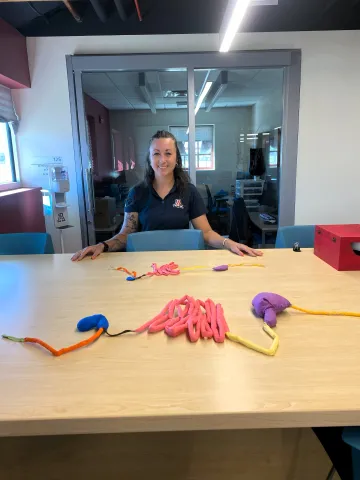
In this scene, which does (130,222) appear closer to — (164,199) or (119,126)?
(164,199)

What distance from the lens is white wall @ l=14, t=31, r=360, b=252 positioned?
335 centimetres

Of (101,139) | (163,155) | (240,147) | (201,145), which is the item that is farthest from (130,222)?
(240,147)

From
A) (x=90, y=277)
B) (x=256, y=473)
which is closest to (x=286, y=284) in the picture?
(x=256, y=473)

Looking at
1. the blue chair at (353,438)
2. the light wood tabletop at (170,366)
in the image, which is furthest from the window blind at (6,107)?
the blue chair at (353,438)

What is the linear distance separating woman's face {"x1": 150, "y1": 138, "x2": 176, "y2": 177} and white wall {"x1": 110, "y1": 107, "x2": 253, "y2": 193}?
6.53 feet

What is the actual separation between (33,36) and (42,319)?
3283 mm

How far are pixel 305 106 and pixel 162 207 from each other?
2.18 metres

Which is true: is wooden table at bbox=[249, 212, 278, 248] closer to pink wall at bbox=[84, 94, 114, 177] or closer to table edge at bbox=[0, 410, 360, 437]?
pink wall at bbox=[84, 94, 114, 177]

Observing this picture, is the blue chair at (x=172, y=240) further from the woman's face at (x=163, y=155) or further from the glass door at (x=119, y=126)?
the glass door at (x=119, y=126)

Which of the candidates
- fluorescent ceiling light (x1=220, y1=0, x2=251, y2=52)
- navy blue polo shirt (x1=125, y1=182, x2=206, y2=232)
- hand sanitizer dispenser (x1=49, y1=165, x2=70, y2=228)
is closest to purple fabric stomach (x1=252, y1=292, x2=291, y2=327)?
navy blue polo shirt (x1=125, y1=182, x2=206, y2=232)

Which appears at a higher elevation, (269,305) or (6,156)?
(6,156)

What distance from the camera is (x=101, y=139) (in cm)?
456

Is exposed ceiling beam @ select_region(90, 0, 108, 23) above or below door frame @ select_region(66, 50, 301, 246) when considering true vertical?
above

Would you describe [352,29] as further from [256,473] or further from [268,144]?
[256,473]
